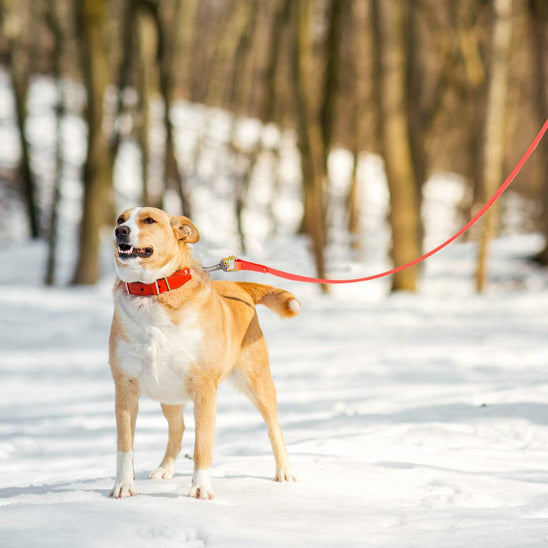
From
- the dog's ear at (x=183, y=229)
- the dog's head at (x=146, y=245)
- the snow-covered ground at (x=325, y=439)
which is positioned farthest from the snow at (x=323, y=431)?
the dog's head at (x=146, y=245)

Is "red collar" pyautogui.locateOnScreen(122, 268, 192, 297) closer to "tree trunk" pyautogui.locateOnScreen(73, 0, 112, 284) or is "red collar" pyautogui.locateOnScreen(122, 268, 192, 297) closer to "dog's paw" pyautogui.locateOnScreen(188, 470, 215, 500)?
"dog's paw" pyautogui.locateOnScreen(188, 470, 215, 500)

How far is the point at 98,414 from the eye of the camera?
7.24 m

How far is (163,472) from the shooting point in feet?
15.6

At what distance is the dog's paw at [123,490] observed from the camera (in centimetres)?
401

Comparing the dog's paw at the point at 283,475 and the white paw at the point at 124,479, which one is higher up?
the white paw at the point at 124,479

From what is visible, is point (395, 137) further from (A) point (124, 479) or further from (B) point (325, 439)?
(A) point (124, 479)

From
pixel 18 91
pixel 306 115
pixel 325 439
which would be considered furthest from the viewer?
pixel 18 91

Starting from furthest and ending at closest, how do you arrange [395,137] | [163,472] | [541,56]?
[541,56], [395,137], [163,472]

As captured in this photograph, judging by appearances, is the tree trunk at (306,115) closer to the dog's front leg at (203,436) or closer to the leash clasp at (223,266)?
the leash clasp at (223,266)

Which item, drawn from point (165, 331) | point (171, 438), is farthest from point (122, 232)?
point (171, 438)

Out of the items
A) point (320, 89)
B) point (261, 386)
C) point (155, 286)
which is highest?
A: point (320, 89)

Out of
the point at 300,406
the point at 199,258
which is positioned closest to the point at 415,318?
the point at 300,406

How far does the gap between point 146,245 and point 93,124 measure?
12149 millimetres

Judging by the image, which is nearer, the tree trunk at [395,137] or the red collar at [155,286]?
the red collar at [155,286]
